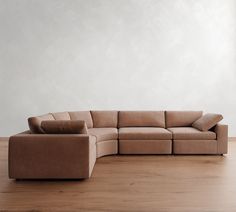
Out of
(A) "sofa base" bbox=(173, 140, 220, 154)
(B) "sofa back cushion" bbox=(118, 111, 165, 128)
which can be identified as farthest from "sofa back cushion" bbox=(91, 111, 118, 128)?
(A) "sofa base" bbox=(173, 140, 220, 154)

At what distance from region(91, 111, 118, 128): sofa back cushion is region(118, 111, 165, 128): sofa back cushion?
105 millimetres

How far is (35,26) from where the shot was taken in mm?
5285

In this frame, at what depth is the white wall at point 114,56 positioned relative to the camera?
17.3ft

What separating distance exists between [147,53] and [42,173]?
342cm

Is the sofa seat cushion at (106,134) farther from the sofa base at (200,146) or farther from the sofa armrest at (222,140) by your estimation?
the sofa armrest at (222,140)

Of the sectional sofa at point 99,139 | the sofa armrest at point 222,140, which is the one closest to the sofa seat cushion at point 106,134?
the sectional sofa at point 99,139

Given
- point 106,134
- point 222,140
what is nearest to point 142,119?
point 106,134

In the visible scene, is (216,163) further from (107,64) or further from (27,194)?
(107,64)

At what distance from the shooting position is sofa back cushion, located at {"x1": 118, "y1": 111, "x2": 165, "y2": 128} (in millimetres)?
4809

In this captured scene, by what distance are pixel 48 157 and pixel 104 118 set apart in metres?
2.14

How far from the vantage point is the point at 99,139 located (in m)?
3.93

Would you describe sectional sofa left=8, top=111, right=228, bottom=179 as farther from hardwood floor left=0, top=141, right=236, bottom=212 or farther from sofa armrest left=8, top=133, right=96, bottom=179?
hardwood floor left=0, top=141, right=236, bottom=212

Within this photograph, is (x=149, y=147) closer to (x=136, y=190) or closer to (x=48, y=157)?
(x=136, y=190)

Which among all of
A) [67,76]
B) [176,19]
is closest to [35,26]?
[67,76]
